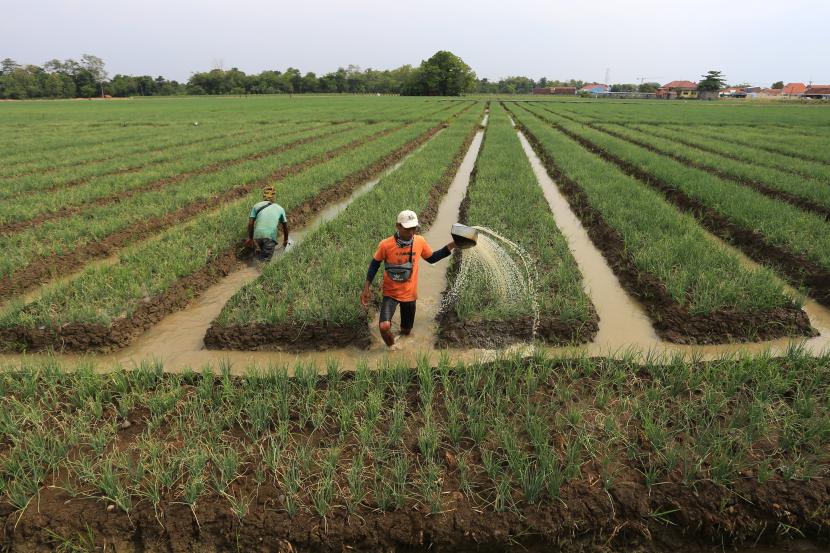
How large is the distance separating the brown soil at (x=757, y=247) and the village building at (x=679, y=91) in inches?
4171

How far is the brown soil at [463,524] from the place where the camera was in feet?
7.75

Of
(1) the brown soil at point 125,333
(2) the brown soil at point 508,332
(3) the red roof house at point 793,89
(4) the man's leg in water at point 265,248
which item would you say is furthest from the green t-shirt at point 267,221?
(3) the red roof house at point 793,89

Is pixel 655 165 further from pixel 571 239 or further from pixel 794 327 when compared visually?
pixel 794 327

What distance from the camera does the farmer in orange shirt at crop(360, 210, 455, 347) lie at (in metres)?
3.83

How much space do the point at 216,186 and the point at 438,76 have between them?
3471 inches

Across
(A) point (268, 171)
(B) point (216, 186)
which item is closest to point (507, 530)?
(B) point (216, 186)

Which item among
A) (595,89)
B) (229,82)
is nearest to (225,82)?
(229,82)

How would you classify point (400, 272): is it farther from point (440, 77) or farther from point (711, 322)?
point (440, 77)

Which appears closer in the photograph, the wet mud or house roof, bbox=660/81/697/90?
the wet mud

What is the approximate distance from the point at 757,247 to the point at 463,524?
6875mm

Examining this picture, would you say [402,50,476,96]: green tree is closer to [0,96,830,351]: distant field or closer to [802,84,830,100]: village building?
[802,84,830,100]: village building

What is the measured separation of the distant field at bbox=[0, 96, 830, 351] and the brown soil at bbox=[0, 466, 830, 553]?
206 centimetres

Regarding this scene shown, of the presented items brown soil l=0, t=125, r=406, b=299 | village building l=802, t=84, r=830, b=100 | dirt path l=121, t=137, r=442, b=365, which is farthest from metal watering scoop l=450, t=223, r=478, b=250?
village building l=802, t=84, r=830, b=100

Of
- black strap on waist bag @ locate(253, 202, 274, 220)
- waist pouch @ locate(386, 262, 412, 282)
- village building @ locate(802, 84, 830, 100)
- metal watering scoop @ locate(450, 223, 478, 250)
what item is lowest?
waist pouch @ locate(386, 262, 412, 282)
